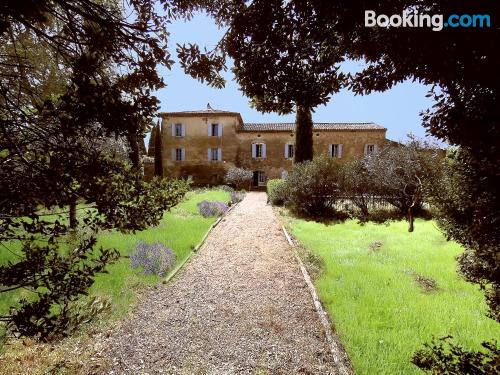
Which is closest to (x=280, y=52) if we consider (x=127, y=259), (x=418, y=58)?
(x=418, y=58)

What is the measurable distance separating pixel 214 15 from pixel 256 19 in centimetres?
69

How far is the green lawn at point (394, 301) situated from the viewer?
12.8 ft

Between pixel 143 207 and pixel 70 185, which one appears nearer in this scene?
pixel 70 185

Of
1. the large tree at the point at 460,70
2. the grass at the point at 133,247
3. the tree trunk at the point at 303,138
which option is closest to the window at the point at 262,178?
the tree trunk at the point at 303,138

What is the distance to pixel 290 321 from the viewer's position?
4.80 meters

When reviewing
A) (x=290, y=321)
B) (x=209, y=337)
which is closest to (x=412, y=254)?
(x=290, y=321)

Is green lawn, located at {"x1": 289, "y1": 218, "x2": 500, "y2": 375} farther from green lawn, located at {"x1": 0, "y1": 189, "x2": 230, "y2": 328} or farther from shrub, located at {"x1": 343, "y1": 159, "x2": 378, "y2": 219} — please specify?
shrub, located at {"x1": 343, "y1": 159, "x2": 378, "y2": 219}

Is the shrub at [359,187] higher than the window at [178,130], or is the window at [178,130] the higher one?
the window at [178,130]

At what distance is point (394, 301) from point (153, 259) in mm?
5202

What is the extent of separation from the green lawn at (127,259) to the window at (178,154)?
1811cm

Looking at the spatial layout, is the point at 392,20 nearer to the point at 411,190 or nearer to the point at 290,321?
the point at 290,321

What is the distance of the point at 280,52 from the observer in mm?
3066

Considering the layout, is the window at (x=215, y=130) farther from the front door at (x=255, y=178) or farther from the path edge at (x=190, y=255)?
the path edge at (x=190, y=255)

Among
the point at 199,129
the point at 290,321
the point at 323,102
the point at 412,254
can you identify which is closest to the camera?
the point at 323,102
